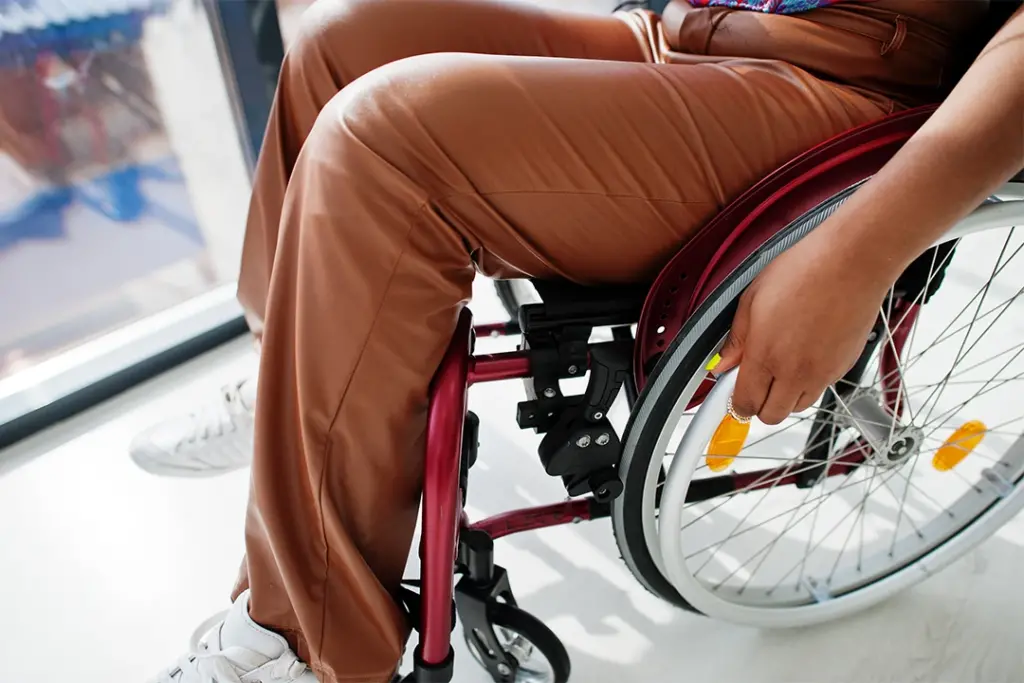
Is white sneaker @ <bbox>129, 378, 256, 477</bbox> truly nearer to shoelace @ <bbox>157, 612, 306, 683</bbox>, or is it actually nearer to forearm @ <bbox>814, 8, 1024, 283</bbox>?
shoelace @ <bbox>157, 612, 306, 683</bbox>

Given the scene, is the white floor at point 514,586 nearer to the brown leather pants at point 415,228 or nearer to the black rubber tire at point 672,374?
the black rubber tire at point 672,374

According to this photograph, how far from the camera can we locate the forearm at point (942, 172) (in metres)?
0.48

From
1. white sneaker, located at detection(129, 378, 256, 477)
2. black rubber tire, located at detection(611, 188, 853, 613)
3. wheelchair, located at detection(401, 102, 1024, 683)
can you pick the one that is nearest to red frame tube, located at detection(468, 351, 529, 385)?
wheelchair, located at detection(401, 102, 1024, 683)

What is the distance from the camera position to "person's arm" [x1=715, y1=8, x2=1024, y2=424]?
1.56 ft

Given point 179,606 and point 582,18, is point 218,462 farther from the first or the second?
point 582,18

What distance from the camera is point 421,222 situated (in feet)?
1.74

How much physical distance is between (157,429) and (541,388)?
25.5 inches

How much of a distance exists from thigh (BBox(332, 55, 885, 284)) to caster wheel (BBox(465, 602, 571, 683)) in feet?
1.19

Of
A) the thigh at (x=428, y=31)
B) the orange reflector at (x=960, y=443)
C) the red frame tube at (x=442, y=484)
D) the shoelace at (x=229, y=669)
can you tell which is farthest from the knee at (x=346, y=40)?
the orange reflector at (x=960, y=443)

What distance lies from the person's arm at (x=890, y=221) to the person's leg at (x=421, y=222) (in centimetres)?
11

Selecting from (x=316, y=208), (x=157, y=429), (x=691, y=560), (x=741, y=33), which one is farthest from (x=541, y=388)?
(x=157, y=429)

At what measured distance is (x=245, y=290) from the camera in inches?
32.5

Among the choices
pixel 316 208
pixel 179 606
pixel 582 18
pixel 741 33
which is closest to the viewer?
pixel 316 208

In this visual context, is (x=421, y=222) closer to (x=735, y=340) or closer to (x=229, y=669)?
(x=735, y=340)
